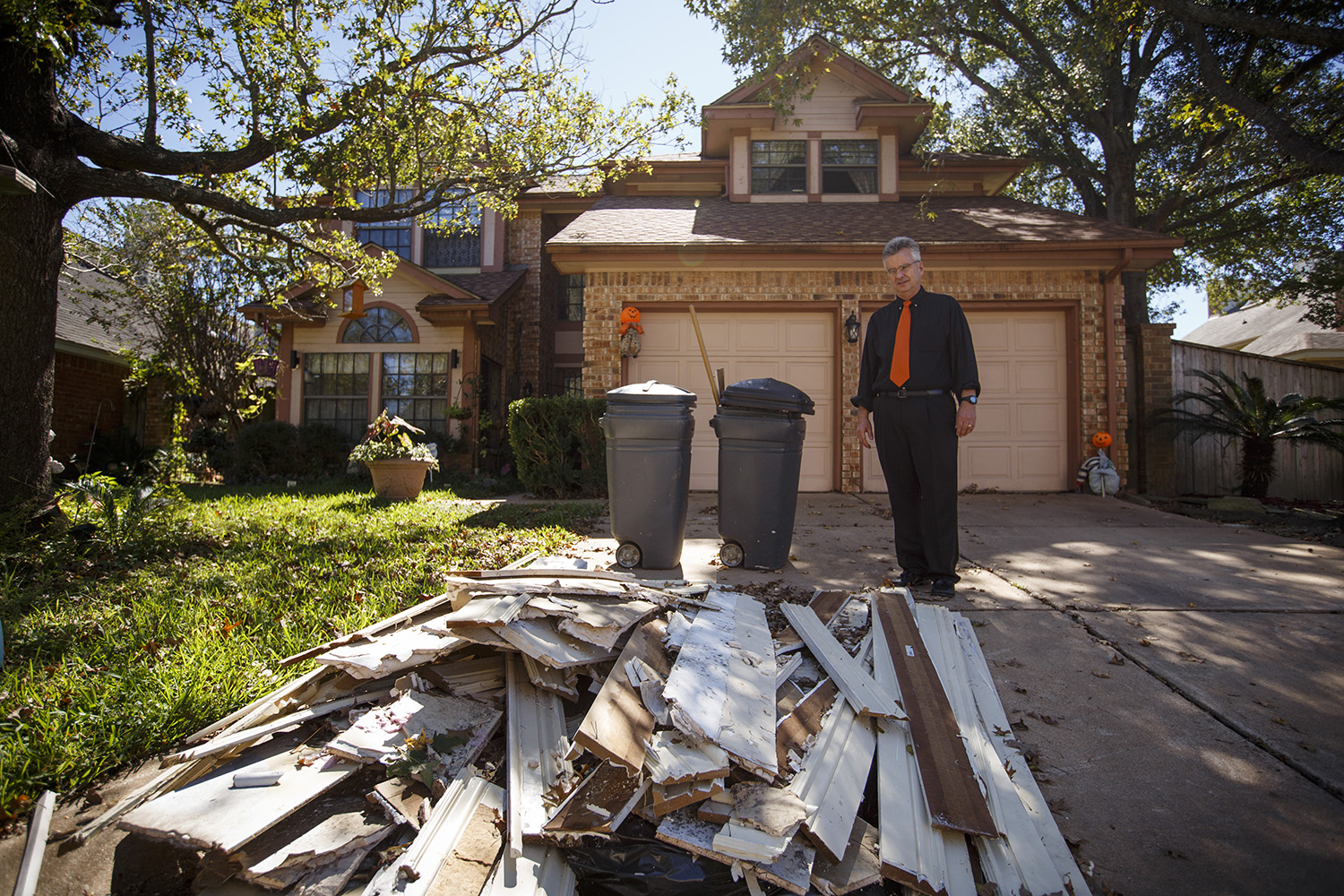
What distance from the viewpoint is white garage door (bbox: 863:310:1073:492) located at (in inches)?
367

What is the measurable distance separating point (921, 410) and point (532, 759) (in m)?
2.92

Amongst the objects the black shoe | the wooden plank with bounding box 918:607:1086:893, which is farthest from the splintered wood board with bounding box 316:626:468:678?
the black shoe

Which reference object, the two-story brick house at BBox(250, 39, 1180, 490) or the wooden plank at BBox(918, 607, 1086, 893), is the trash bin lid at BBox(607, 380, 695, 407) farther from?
the two-story brick house at BBox(250, 39, 1180, 490)

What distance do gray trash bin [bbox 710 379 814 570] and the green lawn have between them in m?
1.62

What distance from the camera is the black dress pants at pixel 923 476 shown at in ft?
12.8

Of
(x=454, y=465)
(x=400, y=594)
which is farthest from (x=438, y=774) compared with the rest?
(x=454, y=465)

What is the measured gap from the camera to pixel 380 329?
1300 centimetres

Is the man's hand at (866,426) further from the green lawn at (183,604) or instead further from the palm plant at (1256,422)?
the palm plant at (1256,422)

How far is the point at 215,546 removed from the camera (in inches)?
209

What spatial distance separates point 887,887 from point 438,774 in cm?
125

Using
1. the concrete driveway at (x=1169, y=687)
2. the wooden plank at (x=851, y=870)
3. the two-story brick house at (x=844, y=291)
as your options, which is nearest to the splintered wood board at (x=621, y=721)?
the wooden plank at (x=851, y=870)

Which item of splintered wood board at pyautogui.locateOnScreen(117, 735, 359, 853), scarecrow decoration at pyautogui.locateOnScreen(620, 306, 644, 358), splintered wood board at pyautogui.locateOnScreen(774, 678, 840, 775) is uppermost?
scarecrow decoration at pyautogui.locateOnScreen(620, 306, 644, 358)

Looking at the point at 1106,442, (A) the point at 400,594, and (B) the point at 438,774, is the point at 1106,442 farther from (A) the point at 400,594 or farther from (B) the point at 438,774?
(B) the point at 438,774

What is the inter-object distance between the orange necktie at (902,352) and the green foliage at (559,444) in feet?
16.4
